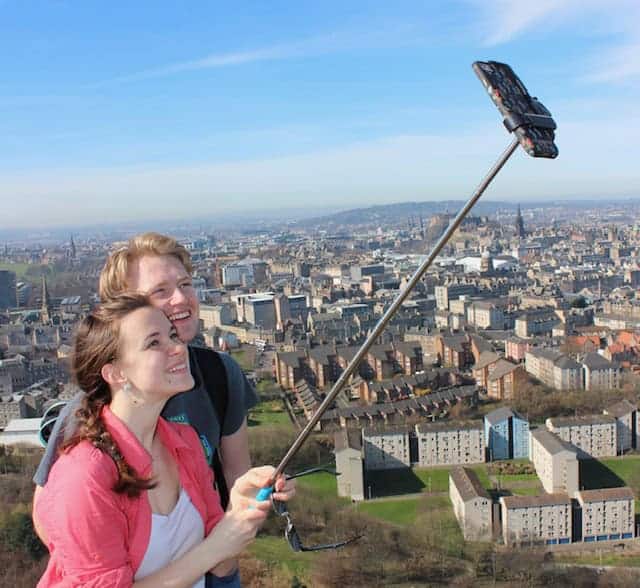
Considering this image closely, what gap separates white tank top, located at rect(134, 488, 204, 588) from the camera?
1.91 ft

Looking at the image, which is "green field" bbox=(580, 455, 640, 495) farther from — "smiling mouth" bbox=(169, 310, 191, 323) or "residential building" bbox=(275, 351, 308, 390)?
"smiling mouth" bbox=(169, 310, 191, 323)

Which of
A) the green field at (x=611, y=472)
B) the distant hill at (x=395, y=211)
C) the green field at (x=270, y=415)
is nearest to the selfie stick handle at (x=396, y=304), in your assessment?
the green field at (x=611, y=472)

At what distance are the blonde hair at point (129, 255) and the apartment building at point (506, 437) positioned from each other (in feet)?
18.7

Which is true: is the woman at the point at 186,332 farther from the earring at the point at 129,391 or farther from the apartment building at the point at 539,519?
the apartment building at the point at 539,519

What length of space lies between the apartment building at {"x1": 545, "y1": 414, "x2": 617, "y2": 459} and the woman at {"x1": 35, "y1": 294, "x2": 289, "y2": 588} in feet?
19.3

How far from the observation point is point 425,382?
821 centimetres

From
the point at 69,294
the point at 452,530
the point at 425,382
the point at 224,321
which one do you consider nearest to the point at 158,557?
the point at 452,530

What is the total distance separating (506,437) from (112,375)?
5.97 meters

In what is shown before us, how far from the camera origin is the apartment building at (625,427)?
617cm

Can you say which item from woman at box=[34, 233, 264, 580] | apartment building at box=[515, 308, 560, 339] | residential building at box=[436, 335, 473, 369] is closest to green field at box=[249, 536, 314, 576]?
woman at box=[34, 233, 264, 580]

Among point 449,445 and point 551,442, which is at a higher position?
point 551,442

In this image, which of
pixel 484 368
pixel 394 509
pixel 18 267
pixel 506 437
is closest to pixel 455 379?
pixel 484 368

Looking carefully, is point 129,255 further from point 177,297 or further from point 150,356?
point 150,356

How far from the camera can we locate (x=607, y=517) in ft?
15.2
